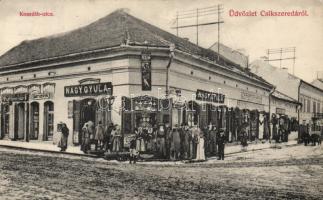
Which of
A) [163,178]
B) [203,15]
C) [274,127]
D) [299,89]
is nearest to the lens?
[203,15]

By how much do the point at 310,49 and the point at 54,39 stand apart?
3.10 m

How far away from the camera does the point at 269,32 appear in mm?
5652

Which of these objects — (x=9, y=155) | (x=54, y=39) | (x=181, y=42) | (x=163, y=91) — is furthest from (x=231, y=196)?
(x=9, y=155)

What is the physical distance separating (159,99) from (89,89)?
116cm

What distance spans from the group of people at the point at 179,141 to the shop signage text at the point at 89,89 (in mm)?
688

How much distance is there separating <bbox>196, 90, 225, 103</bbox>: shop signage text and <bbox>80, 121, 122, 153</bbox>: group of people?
1141 millimetres

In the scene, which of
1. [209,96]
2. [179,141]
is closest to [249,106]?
[209,96]

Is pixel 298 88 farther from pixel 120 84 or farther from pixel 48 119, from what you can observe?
pixel 48 119

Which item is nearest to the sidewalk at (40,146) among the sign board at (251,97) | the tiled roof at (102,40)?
the tiled roof at (102,40)

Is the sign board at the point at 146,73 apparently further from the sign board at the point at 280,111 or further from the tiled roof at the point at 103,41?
the sign board at the point at 280,111

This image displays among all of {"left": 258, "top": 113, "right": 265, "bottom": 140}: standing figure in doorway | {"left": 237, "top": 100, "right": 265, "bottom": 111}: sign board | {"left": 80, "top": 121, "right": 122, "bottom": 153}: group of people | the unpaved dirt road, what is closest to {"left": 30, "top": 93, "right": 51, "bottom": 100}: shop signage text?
{"left": 80, "top": 121, "right": 122, "bottom": 153}: group of people

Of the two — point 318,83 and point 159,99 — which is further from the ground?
point 318,83

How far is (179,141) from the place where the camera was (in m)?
6.70

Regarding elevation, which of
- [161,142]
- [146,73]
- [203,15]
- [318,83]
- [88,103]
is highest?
[203,15]
